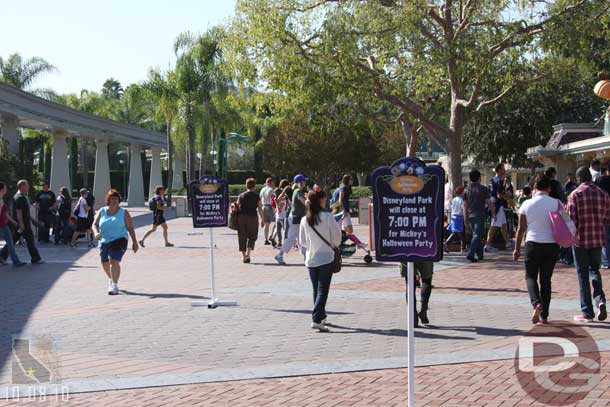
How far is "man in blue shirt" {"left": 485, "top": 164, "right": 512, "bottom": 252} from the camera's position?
58.4ft

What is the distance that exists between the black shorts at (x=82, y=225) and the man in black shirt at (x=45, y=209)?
1552 mm

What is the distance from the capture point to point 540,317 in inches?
368

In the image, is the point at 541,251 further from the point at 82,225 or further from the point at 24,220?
the point at 82,225

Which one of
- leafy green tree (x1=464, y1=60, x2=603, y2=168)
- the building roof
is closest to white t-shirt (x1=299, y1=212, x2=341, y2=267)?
the building roof

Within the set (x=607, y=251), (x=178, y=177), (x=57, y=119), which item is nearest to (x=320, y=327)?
(x=607, y=251)

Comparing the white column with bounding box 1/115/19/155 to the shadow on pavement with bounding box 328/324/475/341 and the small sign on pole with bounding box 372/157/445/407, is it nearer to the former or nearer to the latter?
the shadow on pavement with bounding box 328/324/475/341

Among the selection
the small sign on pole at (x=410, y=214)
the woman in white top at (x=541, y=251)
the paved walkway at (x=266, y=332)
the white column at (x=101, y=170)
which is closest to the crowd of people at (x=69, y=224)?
the paved walkway at (x=266, y=332)

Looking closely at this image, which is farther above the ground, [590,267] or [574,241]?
[574,241]

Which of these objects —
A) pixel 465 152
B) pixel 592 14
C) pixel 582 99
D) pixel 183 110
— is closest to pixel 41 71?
pixel 183 110

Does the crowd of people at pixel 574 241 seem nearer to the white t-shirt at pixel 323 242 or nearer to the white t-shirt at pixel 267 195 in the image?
the white t-shirt at pixel 323 242

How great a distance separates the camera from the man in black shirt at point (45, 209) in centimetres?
2253

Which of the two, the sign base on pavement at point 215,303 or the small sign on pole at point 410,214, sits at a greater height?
the small sign on pole at point 410,214

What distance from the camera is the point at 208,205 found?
481 inches

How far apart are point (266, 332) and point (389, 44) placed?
10301 mm
